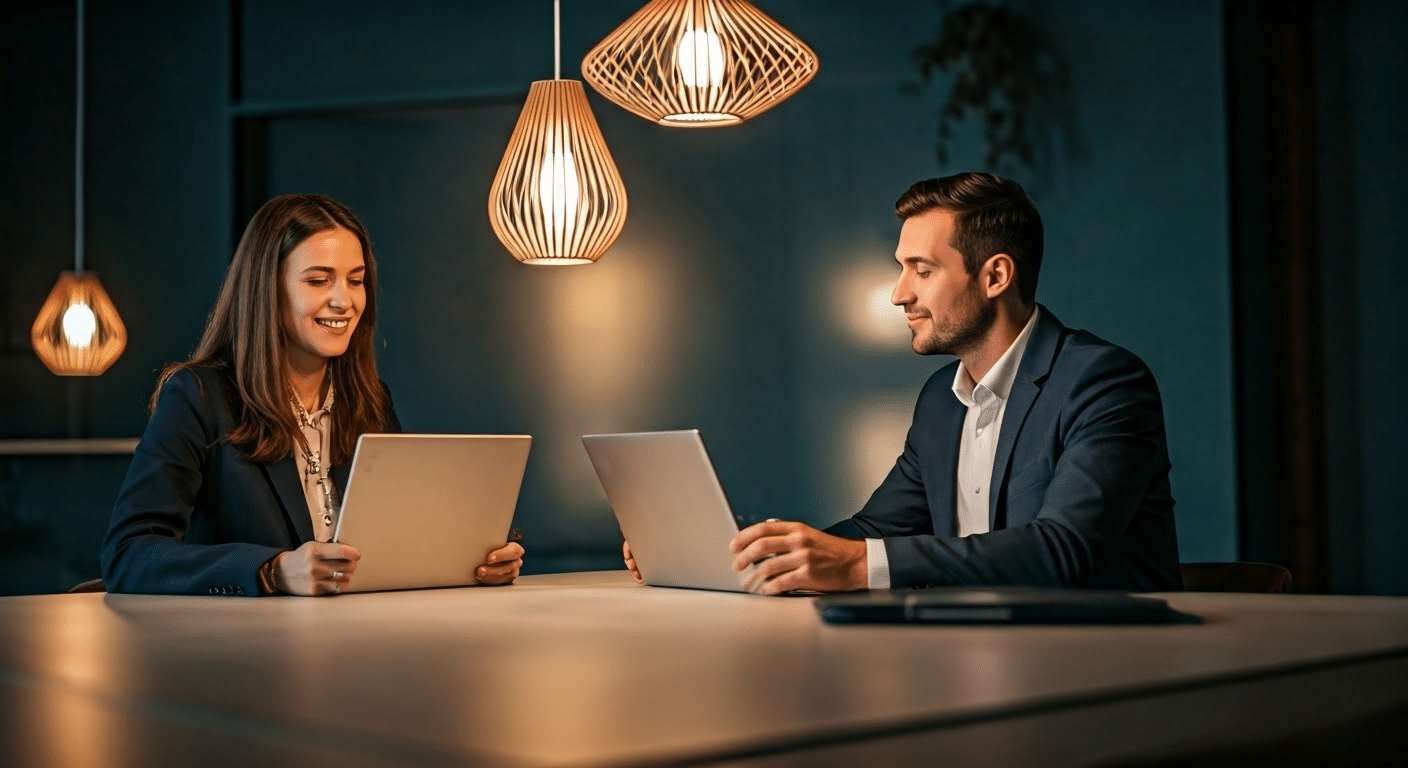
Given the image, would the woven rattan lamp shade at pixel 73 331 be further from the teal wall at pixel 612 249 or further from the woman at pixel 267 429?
the woman at pixel 267 429

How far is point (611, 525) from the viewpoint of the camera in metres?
5.34

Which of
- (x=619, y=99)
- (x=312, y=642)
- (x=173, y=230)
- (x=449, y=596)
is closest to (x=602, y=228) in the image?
(x=619, y=99)

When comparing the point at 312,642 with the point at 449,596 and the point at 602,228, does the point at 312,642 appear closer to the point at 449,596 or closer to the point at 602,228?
the point at 449,596

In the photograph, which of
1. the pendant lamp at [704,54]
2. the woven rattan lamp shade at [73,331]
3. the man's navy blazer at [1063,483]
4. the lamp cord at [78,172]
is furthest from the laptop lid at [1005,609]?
the lamp cord at [78,172]

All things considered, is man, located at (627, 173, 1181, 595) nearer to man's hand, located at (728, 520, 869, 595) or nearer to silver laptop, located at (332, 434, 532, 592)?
man's hand, located at (728, 520, 869, 595)

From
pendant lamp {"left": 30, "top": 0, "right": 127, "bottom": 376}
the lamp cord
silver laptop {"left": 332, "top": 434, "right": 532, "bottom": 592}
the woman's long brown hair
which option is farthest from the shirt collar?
the lamp cord

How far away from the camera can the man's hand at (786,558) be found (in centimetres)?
218

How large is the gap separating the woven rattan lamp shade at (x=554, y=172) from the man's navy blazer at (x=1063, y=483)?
32.3 inches

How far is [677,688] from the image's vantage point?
1219 millimetres

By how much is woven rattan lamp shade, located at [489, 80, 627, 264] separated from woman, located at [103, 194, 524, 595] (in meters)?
0.39

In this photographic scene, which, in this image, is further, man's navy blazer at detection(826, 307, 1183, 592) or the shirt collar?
the shirt collar

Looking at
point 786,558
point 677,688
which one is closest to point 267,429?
point 786,558

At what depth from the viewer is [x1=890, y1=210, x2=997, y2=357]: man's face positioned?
3.03m

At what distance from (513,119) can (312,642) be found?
3.95 meters
